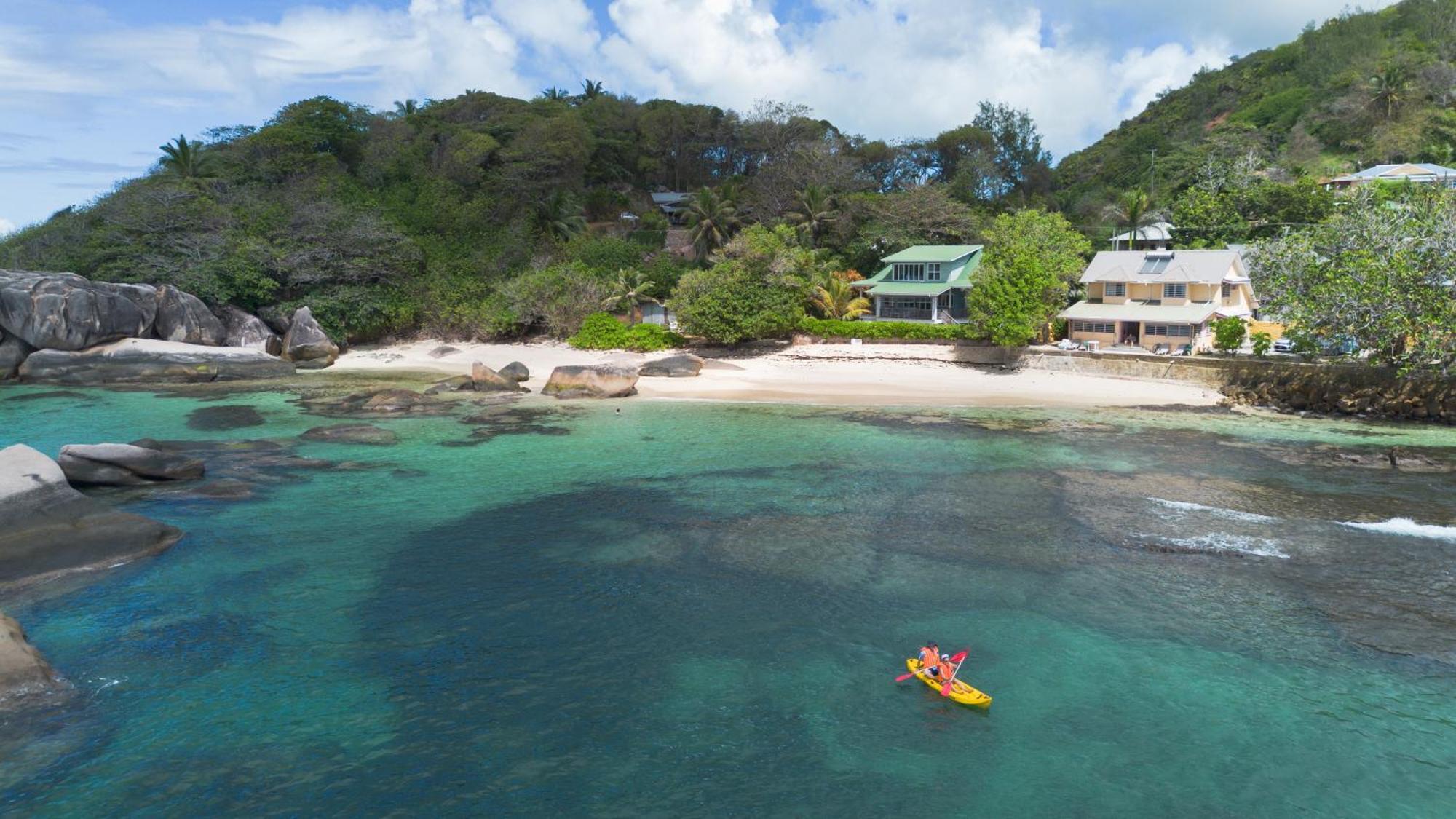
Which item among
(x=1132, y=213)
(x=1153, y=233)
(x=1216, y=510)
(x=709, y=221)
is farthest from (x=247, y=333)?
(x=1153, y=233)

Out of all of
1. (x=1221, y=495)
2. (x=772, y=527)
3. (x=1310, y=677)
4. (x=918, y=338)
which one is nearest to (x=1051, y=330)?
(x=918, y=338)

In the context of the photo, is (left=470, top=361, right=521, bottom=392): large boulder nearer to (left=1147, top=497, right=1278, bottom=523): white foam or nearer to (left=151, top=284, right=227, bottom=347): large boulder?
(left=151, top=284, right=227, bottom=347): large boulder

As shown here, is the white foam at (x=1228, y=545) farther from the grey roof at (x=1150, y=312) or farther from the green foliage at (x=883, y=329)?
the grey roof at (x=1150, y=312)

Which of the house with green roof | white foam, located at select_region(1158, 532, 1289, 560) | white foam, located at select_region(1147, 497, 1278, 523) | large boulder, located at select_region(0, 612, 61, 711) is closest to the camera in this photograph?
large boulder, located at select_region(0, 612, 61, 711)

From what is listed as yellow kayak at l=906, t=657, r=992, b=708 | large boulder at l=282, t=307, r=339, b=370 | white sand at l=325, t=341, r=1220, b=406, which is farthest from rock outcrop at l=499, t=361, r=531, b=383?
yellow kayak at l=906, t=657, r=992, b=708

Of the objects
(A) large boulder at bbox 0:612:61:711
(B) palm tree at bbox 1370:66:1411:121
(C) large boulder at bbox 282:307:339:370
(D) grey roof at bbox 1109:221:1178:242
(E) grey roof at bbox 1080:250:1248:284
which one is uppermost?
(B) palm tree at bbox 1370:66:1411:121

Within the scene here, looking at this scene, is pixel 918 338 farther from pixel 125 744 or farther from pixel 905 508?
pixel 125 744
